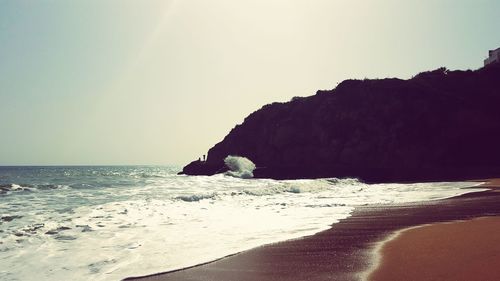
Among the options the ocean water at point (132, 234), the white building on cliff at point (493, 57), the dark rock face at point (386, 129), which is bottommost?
the ocean water at point (132, 234)

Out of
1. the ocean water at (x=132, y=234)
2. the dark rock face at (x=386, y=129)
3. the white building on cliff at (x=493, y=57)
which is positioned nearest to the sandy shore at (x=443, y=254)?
the ocean water at (x=132, y=234)

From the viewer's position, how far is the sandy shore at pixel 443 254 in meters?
5.11

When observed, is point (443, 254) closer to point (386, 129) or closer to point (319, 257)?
point (319, 257)

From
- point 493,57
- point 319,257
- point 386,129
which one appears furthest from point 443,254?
point 493,57

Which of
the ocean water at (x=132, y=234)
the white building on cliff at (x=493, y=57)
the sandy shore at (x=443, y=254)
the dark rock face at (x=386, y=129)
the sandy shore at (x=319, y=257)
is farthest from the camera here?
the white building on cliff at (x=493, y=57)

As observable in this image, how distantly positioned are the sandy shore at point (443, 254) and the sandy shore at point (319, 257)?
0.33 m

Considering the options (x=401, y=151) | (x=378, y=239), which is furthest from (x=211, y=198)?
(x=401, y=151)

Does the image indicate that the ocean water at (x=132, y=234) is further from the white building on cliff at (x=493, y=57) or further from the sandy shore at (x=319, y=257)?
the white building on cliff at (x=493, y=57)

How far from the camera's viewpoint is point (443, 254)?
609 cm

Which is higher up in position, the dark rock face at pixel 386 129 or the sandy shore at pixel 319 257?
the dark rock face at pixel 386 129

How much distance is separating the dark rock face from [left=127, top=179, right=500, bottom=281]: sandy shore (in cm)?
2789

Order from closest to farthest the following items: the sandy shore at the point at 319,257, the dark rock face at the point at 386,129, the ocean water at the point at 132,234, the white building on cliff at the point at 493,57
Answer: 1. the sandy shore at the point at 319,257
2. the ocean water at the point at 132,234
3. the dark rock face at the point at 386,129
4. the white building on cliff at the point at 493,57

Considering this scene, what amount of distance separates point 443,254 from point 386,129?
4537cm

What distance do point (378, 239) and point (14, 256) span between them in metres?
6.75
